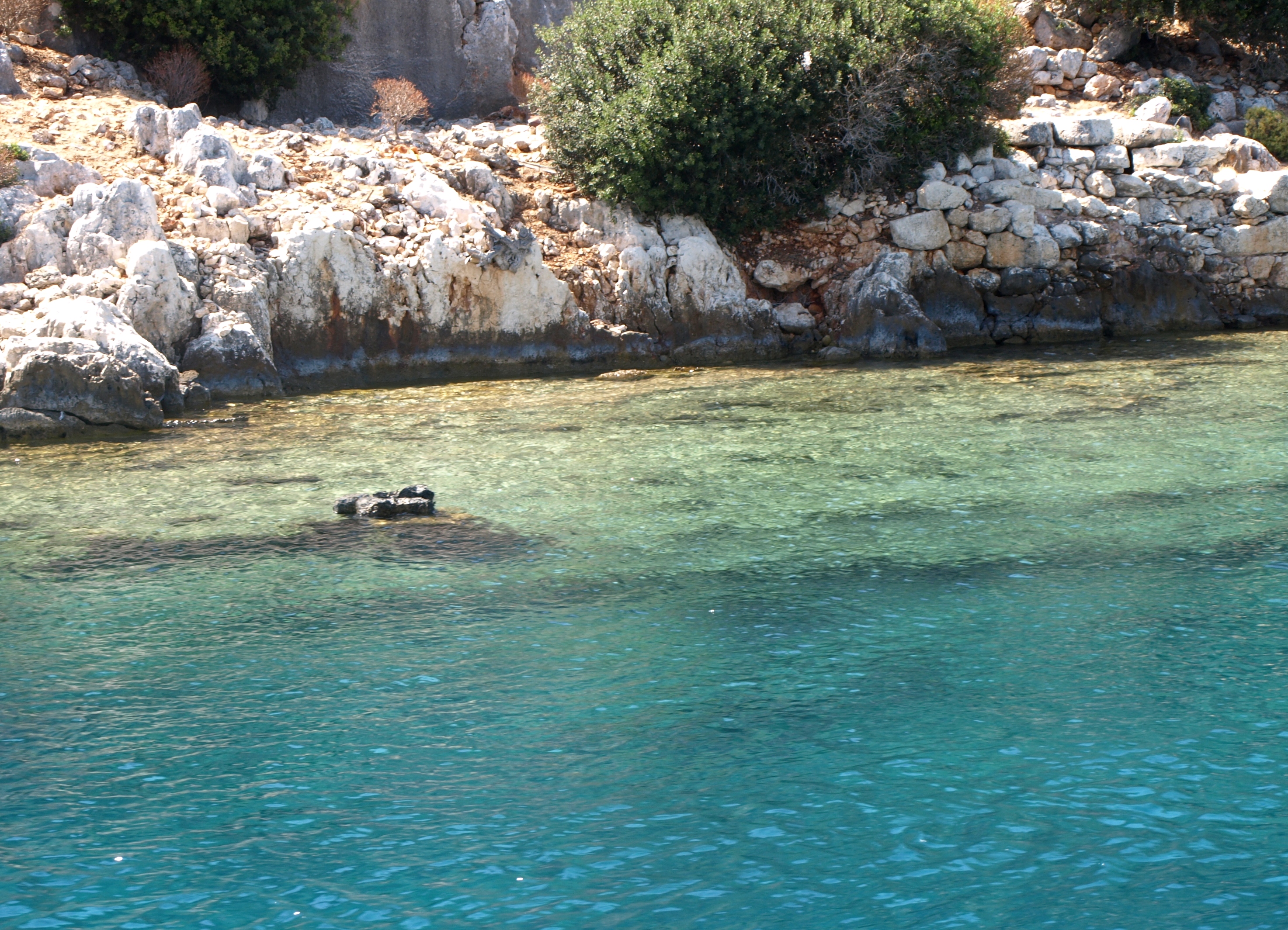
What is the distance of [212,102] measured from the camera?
2380cm

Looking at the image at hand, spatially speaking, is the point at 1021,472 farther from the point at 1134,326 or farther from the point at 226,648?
the point at 1134,326

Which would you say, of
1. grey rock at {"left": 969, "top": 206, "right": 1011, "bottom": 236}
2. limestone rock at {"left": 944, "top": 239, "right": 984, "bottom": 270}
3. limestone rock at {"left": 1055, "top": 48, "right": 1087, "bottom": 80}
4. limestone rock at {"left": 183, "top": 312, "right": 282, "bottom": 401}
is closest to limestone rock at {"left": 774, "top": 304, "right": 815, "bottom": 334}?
limestone rock at {"left": 944, "top": 239, "right": 984, "bottom": 270}

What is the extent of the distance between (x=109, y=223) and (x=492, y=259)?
18.4ft

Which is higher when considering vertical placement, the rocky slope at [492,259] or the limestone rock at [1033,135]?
the limestone rock at [1033,135]

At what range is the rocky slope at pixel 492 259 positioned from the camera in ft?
55.1

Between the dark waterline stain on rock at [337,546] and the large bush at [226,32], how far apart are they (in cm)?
1563

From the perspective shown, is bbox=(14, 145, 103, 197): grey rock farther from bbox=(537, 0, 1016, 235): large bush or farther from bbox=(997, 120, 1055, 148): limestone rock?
bbox=(997, 120, 1055, 148): limestone rock

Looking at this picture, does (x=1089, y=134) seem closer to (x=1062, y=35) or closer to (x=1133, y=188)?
(x=1133, y=188)

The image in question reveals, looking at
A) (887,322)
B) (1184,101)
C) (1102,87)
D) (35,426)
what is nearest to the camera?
(35,426)

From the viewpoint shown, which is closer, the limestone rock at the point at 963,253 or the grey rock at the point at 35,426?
the grey rock at the point at 35,426

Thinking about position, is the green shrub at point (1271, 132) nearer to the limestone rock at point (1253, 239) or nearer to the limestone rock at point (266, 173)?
the limestone rock at point (1253, 239)

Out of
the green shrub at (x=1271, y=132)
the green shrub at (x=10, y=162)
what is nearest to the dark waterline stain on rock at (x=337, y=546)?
the green shrub at (x=10, y=162)

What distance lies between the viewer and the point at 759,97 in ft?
68.9

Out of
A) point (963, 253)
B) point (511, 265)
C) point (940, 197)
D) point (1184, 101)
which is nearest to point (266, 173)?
point (511, 265)
